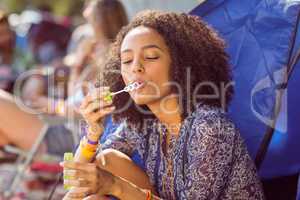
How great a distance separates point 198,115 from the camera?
7.86 ft

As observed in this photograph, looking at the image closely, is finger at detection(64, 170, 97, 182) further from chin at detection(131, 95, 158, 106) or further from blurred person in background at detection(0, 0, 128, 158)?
blurred person in background at detection(0, 0, 128, 158)

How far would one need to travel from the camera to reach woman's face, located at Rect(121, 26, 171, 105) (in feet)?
7.98

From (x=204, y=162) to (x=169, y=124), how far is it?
0.31 m

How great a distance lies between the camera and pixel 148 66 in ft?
8.00

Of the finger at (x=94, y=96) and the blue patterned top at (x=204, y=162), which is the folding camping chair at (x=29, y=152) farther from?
the finger at (x=94, y=96)

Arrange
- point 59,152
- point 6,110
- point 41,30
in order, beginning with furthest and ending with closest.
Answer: point 41,30, point 59,152, point 6,110

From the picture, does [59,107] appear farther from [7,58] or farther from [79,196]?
[79,196]

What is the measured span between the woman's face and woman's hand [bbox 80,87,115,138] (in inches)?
5.8

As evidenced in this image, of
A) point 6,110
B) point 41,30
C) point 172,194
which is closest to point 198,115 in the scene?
point 172,194

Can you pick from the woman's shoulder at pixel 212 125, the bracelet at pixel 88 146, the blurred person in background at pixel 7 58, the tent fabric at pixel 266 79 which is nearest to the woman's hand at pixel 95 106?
the bracelet at pixel 88 146

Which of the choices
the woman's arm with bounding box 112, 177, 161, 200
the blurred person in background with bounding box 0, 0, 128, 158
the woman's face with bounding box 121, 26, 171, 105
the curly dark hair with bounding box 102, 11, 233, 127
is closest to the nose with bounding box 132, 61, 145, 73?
the woman's face with bounding box 121, 26, 171, 105

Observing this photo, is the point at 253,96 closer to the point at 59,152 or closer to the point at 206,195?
the point at 206,195

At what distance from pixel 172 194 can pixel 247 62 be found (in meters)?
0.76

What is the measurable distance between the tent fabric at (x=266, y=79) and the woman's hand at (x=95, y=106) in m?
0.72
